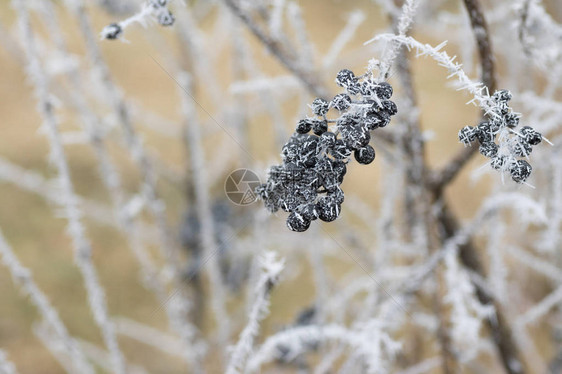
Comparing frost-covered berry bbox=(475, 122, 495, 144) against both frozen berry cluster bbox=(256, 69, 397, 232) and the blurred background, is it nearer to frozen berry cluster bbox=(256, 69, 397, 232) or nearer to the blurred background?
frozen berry cluster bbox=(256, 69, 397, 232)

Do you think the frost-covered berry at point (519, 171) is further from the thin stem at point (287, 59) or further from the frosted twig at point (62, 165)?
the frosted twig at point (62, 165)

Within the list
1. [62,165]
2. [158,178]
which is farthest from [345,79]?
[158,178]

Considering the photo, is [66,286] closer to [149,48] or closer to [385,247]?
[149,48]

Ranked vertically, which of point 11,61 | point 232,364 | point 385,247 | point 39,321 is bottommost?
point 232,364

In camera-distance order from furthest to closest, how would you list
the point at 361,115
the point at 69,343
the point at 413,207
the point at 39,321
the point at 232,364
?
the point at 39,321, the point at 413,207, the point at 69,343, the point at 232,364, the point at 361,115

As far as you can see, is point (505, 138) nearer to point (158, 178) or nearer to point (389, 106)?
point (389, 106)

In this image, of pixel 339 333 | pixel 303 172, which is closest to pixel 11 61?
pixel 339 333
